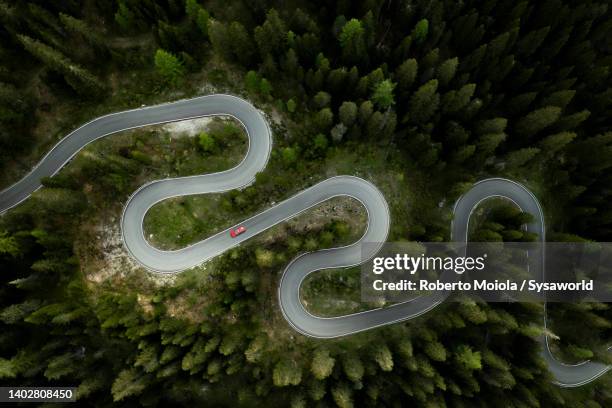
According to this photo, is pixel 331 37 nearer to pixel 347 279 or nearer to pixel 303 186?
pixel 303 186

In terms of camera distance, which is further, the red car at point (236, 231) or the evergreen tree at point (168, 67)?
the red car at point (236, 231)

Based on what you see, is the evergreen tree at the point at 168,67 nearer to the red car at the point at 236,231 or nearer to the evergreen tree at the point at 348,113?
the red car at the point at 236,231

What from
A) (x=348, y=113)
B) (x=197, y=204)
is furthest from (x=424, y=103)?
(x=197, y=204)

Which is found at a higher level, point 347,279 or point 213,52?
point 213,52

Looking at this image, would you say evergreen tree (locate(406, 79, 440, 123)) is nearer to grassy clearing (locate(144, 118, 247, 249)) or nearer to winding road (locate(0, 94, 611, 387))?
winding road (locate(0, 94, 611, 387))

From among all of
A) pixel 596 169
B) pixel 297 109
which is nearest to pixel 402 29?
pixel 297 109

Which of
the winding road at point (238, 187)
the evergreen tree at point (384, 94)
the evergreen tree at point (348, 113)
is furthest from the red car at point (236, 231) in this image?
the evergreen tree at point (384, 94)
